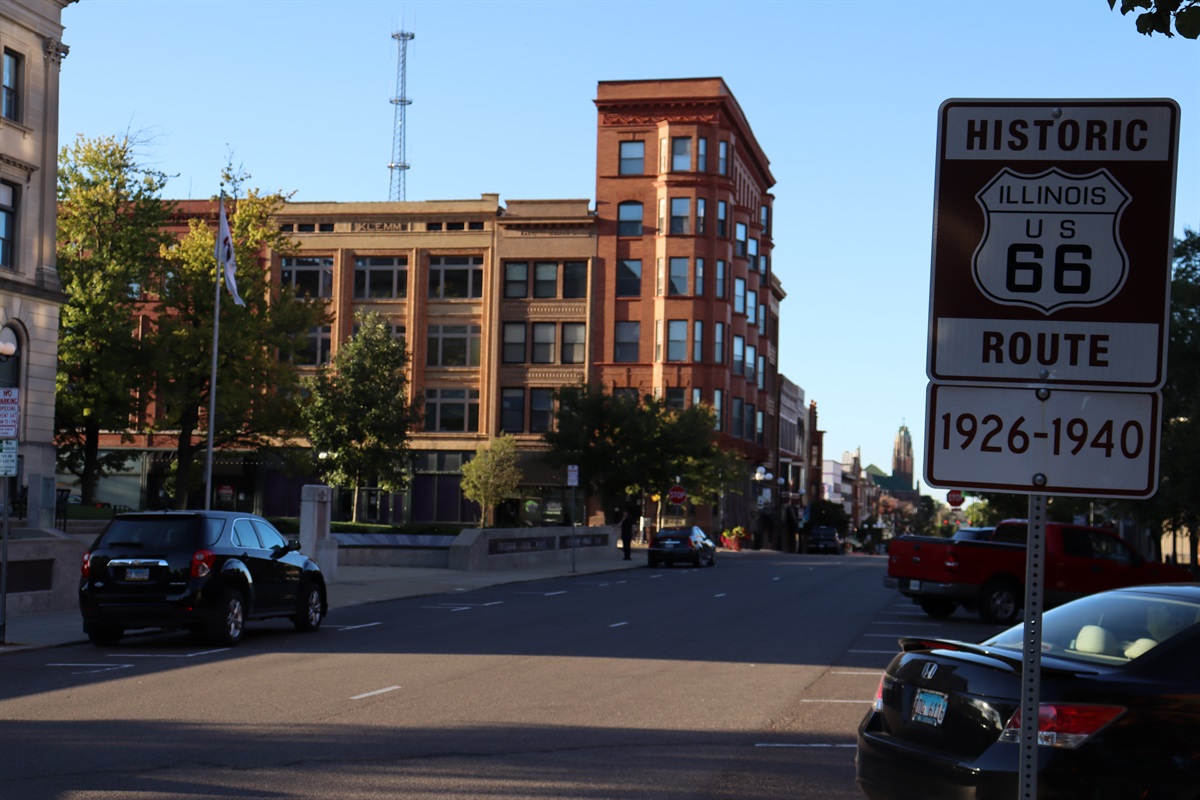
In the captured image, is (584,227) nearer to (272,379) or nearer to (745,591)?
(272,379)

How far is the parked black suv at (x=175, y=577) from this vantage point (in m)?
17.4

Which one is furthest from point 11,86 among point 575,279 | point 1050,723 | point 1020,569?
point 1050,723

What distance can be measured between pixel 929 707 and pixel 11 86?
38.7 m

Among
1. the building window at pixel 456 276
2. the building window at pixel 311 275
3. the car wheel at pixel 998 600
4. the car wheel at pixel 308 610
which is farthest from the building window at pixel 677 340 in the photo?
the car wheel at pixel 308 610

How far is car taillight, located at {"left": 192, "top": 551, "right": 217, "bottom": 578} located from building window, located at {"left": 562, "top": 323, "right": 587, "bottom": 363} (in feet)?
170

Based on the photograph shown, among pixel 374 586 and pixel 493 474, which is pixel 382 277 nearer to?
pixel 493 474

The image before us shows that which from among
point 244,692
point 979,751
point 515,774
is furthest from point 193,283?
point 979,751

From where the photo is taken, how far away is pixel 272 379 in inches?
1954

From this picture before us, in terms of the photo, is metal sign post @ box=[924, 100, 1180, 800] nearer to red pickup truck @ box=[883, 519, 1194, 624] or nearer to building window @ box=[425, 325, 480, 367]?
red pickup truck @ box=[883, 519, 1194, 624]

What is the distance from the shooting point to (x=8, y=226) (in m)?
39.7

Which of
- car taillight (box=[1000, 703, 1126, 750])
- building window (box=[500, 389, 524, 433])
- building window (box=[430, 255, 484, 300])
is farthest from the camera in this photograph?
building window (box=[430, 255, 484, 300])

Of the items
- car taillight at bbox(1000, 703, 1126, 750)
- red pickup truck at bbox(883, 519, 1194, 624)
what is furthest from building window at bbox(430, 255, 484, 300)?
car taillight at bbox(1000, 703, 1126, 750)

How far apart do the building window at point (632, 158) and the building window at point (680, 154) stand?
1.58 meters

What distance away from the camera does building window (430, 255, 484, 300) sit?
70.4 meters
